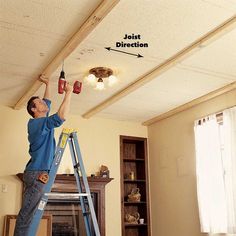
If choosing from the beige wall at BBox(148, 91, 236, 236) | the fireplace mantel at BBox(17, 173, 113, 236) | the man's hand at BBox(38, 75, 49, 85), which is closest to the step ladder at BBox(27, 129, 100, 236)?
the man's hand at BBox(38, 75, 49, 85)

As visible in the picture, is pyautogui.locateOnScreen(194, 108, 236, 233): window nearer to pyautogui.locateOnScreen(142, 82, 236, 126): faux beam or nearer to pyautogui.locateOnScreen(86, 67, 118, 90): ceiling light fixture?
pyautogui.locateOnScreen(142, 82, 236, 126): faux beam

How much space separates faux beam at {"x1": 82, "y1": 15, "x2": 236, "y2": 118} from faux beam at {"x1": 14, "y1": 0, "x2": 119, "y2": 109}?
1.02 m

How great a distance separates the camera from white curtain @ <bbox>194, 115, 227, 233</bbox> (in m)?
4.44

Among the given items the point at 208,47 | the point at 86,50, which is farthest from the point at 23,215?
the point at 208,47

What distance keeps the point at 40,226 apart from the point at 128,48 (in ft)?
9.14

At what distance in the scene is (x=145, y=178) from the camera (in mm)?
5957

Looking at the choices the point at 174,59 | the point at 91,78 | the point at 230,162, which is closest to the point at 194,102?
the point at 230,162

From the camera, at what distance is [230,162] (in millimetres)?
4352

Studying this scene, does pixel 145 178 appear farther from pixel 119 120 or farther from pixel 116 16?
pixel 116 16

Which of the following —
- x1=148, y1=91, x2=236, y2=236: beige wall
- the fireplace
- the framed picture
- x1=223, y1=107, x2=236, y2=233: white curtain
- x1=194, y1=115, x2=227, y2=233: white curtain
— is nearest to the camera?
x1=223, y1=107, x2=236, y2=233: white curtain

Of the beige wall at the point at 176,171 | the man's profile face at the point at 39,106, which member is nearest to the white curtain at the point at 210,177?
the beige wall at the point at 176,171

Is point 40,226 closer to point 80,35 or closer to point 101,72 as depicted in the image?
point 101,72

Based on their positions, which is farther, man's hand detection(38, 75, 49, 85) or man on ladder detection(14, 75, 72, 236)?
man's hand detection(38, 75, 49, 85)

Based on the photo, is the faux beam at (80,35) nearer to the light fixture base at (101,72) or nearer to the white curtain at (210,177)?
the light fixture base at (101,72)
